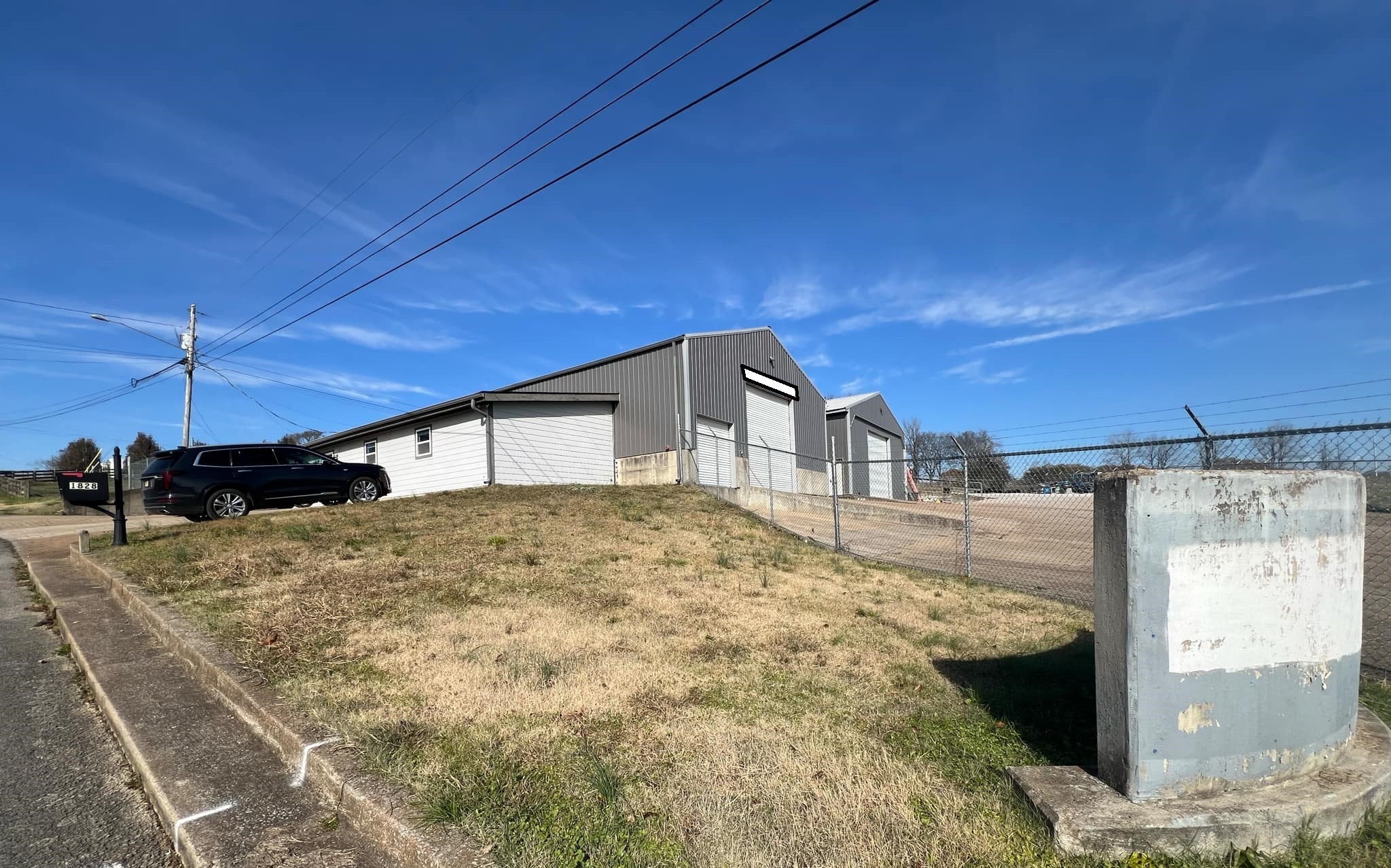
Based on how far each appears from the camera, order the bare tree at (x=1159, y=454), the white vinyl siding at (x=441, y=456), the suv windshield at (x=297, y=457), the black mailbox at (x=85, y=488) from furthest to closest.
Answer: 1. the white vinyl siding at (x=441, y=456)
2. the suv windshield at (x=297, y=457)
3. the black mailbox at (x=85, y=488)
4. the bare tree at (x=1159, y=454)

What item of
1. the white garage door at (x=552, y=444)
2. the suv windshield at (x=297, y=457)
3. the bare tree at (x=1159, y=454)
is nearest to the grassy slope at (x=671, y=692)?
the bare tree at (x=1159, y=454)

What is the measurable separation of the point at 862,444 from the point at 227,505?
2455 cm

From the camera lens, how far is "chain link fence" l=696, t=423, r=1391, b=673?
217 inches

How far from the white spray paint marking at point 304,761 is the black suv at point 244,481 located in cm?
1197

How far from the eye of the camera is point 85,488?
10727mm

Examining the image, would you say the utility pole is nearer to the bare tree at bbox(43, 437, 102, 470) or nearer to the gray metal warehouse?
the gray metal warehouse

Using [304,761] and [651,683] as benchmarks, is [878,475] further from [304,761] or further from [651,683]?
[304,761]

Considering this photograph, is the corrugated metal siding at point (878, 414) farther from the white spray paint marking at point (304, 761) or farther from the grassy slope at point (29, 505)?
the grassy slope at point (29, 505)

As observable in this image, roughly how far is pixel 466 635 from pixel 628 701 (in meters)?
1.77

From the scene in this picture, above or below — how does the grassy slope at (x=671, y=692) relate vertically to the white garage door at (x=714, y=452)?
below

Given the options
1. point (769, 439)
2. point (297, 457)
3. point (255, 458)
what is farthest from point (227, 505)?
point (769, 439)

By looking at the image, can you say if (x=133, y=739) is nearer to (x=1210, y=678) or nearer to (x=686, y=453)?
(x=1210, y=678)

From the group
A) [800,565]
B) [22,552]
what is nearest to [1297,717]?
[800,565]

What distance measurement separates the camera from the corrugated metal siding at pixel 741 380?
20.3 metres
